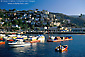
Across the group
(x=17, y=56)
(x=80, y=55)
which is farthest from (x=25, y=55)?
(x=80, y=55)

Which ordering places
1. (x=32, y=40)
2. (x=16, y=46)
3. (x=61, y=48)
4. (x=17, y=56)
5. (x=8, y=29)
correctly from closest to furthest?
(x=17, y=56), (x=61, y=48), (x=16, y=46), (x=32, y=40), (x=8, y=29)

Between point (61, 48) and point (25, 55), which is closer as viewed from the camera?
point (25, 55)

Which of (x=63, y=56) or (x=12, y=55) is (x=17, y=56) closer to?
(x=12, y=55)

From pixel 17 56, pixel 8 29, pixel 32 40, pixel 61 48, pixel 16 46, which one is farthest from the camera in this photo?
pixel 8 29

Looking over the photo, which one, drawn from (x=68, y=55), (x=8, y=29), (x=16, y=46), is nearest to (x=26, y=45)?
(x=16, y=46)

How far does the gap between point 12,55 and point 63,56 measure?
450 inches

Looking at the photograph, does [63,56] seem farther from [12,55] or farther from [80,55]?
[12,55]

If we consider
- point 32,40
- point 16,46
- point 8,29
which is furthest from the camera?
point 8,29

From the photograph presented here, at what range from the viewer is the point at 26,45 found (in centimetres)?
6128

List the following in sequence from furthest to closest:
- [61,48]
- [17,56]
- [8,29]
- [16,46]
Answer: [8,29] < [16,46] < [61,48] < [17,56]

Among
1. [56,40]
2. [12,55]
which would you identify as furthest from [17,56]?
[56,40]

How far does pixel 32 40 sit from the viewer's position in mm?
74125

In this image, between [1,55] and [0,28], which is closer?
[1,55]

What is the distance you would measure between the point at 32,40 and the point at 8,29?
99.0 meters
